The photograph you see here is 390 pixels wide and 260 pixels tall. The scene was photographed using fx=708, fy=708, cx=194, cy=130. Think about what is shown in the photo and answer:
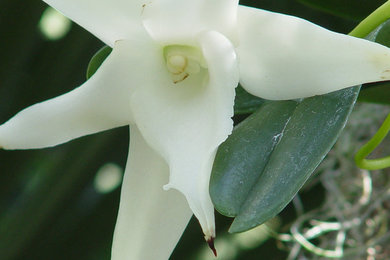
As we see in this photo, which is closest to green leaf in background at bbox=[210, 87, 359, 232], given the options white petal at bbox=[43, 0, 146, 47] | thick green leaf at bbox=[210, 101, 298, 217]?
thick green leaf at bbox=[210, 101, 298, 217]

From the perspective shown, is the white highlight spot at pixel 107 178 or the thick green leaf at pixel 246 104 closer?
the thick green leaf at pixel 246 104

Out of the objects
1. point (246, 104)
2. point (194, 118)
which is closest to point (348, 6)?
point (246, 104)

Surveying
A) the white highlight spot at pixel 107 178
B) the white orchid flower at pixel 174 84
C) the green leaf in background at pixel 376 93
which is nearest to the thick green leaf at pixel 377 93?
the green leaf in background at pixel 376 93

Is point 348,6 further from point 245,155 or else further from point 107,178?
point 107,178

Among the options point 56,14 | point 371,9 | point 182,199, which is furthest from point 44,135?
point 56,14

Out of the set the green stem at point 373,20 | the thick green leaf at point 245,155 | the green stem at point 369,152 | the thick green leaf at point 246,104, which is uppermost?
the green stem at point 373,20

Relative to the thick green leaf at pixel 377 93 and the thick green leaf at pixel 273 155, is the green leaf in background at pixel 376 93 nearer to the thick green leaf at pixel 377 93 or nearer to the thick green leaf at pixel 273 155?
the thick green leaf at pixel 377 93

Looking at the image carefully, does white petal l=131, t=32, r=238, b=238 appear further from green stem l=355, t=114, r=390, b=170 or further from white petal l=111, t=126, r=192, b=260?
green stem l=355, t=114, r=390, b=170
